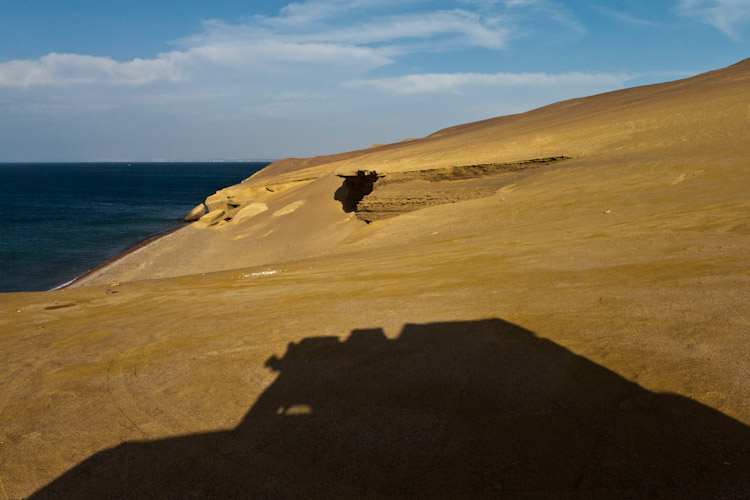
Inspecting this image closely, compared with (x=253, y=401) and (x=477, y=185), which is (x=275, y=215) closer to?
(x=477, y=185)

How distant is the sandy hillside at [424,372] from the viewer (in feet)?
10.7

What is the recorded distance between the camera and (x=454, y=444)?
138 inches

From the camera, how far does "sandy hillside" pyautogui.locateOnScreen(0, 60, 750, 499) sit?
3.26 metres

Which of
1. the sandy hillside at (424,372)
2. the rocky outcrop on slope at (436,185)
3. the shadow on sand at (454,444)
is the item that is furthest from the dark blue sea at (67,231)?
the shadow on sand at (454,444)

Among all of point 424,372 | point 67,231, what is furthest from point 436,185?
point 67,231

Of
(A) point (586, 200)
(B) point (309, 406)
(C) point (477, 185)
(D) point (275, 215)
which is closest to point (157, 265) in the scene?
(D) point (275, 215)

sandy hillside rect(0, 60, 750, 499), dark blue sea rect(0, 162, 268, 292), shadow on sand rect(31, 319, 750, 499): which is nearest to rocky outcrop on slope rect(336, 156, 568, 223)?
sandy hillside rect(0, 60, 750, 499)

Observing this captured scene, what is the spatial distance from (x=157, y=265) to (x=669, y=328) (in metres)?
24.7

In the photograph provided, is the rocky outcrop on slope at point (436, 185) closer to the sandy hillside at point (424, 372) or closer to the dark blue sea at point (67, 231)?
the sandy hillside at point (424, 372)

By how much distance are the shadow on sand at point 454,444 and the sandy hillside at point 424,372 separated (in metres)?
0.02

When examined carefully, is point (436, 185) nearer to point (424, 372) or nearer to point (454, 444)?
point (424, 372)

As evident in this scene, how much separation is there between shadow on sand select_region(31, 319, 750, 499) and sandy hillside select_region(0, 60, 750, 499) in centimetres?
2

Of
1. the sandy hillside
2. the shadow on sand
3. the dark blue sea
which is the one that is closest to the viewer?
the shadow on sand

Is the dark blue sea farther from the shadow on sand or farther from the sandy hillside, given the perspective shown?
the shadow on sand
